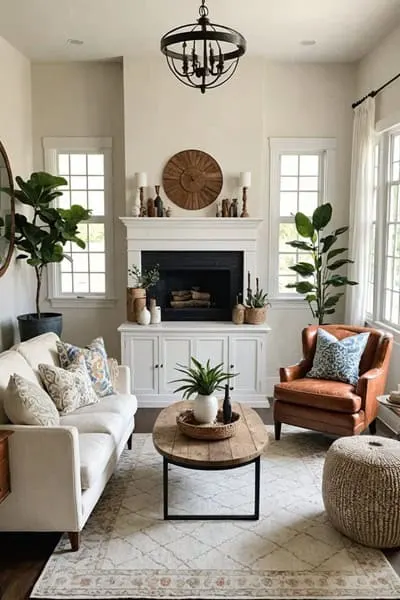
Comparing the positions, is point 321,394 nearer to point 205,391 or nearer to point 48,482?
point 205,391

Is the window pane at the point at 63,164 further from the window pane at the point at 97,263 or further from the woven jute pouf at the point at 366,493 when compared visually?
the woven jute pouf at the point at 366,493

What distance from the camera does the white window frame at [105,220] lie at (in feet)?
19.8

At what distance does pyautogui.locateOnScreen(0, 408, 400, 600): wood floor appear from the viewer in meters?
2.65

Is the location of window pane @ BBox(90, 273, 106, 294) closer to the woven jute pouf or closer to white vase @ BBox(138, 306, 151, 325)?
white vase @ BBox(138, 306, 151, 325)

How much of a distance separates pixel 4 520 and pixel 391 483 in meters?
2.07

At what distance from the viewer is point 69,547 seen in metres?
2.99

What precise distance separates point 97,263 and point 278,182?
2.23m

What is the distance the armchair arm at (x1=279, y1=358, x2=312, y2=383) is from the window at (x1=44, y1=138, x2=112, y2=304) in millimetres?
2429

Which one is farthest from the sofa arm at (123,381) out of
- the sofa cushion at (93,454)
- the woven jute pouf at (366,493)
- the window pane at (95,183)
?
the window pane at (95,183)

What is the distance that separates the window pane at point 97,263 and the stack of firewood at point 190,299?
0.88 m

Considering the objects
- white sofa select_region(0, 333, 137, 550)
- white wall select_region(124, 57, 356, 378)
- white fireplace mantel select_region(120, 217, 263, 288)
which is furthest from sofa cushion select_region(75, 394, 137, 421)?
white wall select_region(124, 57, 356, 378)

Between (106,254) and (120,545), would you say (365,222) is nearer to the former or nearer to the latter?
(106,254)

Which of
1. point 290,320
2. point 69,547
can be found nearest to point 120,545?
point 69,547

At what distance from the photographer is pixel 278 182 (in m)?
6.08
